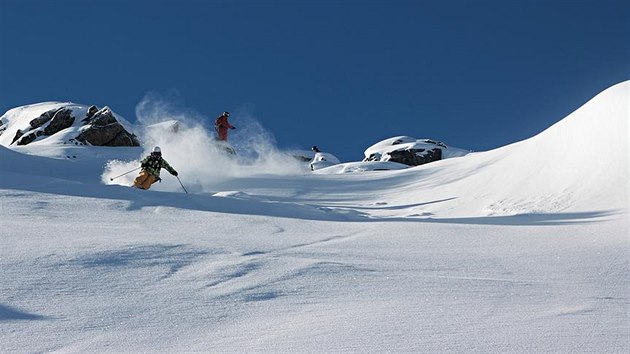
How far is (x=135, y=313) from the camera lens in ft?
10.4

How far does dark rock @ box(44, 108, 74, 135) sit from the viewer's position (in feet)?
96.4

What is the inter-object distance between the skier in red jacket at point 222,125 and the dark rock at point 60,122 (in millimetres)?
9484

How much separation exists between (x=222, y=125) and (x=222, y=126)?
4 cm

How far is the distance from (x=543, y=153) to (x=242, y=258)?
30.8ft

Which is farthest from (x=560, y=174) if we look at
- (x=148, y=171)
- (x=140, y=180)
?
(x=140, y=180)

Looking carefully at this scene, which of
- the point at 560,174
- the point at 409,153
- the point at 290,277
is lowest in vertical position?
the point at 290,277

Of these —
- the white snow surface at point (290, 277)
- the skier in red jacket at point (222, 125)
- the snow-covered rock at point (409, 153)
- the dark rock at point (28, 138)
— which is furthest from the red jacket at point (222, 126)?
the snow-covered rock at point (409, 153)

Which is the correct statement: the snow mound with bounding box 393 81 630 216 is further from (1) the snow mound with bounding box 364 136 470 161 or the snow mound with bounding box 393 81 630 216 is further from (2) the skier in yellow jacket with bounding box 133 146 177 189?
(1) the snow mound with bounding box 364 136 470 161

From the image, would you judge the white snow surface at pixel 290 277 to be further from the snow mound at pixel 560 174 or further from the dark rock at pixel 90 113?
the dark rock at pixel 90 113

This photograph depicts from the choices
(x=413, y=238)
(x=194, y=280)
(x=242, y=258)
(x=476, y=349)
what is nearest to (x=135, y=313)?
(x=194, y=280)

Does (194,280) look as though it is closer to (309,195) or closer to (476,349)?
(476,349)

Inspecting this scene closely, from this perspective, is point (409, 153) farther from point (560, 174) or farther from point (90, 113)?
point (560, 174)

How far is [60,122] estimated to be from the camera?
29.7 metres

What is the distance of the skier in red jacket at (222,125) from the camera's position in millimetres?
24516
